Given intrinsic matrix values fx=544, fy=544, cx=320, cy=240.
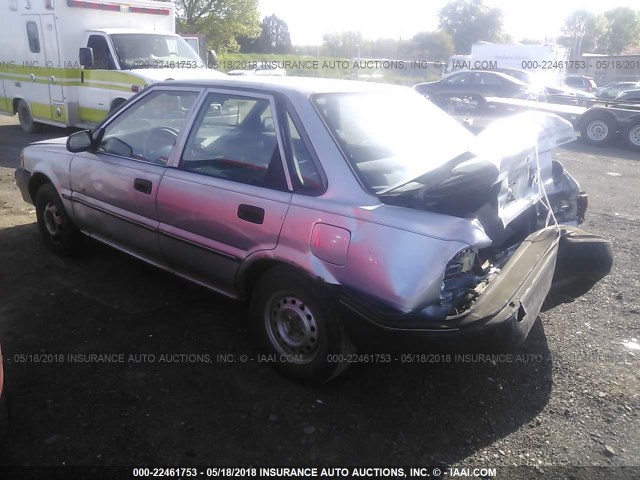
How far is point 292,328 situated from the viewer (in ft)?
10.1

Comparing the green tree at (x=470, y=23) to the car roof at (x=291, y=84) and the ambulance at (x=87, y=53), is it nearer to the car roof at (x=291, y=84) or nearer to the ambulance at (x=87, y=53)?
the ambulance at (x=87, y=53)

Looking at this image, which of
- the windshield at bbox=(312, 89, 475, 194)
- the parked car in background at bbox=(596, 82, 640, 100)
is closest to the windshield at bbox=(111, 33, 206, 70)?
the windshield at bbox=(312, 89, 475, 194)

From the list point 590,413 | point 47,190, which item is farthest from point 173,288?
point 590,413

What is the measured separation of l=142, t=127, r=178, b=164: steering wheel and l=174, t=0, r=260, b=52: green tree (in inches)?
1040

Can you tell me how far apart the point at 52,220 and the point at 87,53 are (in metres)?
6.02

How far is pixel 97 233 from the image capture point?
→ 14.1 ft

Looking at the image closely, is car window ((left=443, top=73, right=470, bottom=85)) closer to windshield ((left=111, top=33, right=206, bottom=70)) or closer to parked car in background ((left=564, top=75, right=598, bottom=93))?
windshield ((left=111, top=33, right=206, bottom=70))

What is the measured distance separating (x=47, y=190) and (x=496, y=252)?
3.74 m

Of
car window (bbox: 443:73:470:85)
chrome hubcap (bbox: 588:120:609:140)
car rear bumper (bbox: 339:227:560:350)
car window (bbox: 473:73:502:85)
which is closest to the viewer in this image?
car rear bumper (bbox: 339:227:560:350)

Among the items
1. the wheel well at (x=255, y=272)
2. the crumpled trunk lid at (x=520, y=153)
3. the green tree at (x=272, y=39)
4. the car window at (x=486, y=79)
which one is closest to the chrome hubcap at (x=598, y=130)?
the car window at (x=486, y=79)

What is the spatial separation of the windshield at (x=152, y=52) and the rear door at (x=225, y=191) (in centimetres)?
709

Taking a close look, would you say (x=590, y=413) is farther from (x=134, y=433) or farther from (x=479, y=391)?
(x=134, y=433)

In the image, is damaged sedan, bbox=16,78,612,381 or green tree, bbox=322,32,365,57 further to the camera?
green tree, bbox=322,32,365,57

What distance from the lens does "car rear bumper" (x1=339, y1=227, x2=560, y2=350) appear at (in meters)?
2.52
